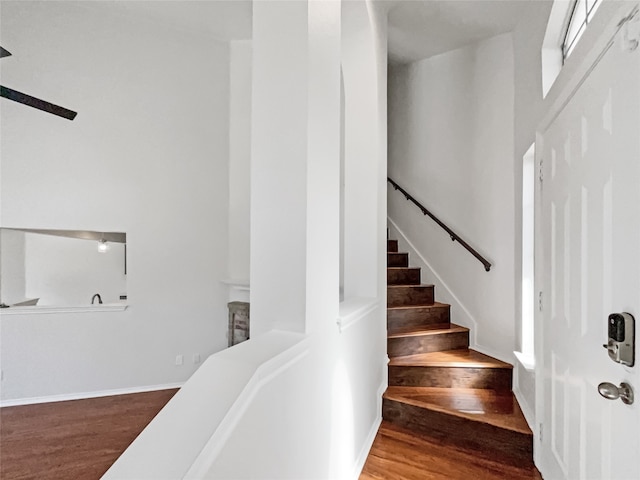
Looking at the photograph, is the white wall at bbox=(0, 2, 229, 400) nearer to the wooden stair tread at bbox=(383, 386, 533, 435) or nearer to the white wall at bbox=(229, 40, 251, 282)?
the white wall at bbox=(229, 40, 251, 282)

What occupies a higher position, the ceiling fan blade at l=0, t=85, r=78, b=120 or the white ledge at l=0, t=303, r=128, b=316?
the ceiling fan blade at l=0, t=85, r=78, b=120

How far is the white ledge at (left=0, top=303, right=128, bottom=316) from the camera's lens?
3432mm

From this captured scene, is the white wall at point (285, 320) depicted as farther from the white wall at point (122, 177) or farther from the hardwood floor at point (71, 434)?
the white wall at point (122, 177)

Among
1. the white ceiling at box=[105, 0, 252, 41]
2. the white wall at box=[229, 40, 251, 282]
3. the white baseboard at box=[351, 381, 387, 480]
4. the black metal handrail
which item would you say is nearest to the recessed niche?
the white wall at box=[229, 40, 251, 282]

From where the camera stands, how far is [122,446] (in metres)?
2.69

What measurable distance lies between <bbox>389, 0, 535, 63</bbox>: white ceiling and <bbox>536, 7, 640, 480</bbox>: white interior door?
1780 mm

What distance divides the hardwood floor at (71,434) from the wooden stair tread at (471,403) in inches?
84.2

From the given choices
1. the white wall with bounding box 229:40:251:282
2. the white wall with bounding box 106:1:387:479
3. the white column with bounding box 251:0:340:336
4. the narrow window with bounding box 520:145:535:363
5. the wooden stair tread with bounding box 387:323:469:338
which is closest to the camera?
the white wall with bounding box 106:1:387:479

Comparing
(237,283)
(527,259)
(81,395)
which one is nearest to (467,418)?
(527,259)

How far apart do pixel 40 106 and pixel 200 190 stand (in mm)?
2076

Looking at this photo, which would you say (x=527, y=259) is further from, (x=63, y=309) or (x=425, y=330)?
(x=63, y=309)

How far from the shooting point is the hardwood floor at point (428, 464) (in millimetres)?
2088

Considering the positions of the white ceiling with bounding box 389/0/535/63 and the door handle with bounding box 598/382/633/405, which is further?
the white ceiling with bounding box 389/0/535/63

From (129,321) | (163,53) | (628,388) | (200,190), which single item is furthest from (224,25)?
(628,388)
